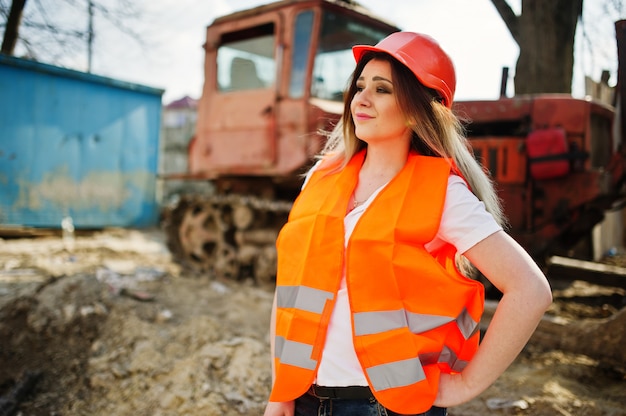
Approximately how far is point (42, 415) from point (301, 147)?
11.8 feet

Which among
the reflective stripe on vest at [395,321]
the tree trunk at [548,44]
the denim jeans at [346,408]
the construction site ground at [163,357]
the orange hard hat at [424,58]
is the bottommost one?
the construction site ground at [163,357]

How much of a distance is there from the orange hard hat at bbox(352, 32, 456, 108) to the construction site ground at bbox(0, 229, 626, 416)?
210 cm

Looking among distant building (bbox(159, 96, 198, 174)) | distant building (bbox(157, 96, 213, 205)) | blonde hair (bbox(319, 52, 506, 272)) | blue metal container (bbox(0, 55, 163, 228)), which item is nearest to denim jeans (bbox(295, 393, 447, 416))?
blonde hair (bbox(319, 52, 506, 272))

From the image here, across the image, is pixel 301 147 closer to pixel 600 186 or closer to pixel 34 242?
pixel 600 186

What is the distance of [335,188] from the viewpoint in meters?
1.72

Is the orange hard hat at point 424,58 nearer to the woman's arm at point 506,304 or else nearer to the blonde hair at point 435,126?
the blonde hair at point 435,126

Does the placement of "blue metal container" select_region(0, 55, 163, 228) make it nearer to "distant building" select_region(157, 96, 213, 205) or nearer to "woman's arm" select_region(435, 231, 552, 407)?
"distant building" select_region(157, 96, 213, 205)

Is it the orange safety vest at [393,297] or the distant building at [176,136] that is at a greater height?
the distant building at [176,136]

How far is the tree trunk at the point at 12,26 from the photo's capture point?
32.7 feet

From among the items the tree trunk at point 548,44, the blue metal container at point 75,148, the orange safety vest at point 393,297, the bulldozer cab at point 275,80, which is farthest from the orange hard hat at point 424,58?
the blue metal container at point 75,148

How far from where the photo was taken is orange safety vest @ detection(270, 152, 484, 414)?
1.46m

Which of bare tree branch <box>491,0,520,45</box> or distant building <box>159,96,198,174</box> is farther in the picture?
distant building <box>159,96,198,174</box>

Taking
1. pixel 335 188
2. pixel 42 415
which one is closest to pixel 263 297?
pixel 42 415

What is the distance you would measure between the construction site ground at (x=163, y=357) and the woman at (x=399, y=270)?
68.5 inches
